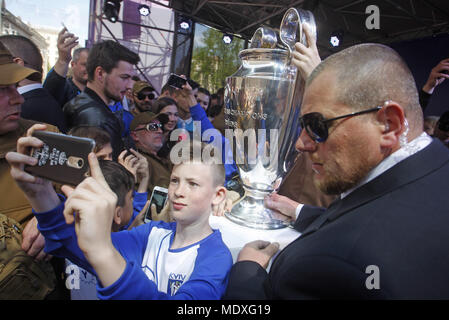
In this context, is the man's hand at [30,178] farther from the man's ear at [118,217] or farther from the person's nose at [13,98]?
the person's nose at [13,98]

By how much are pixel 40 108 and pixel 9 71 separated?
59 cm

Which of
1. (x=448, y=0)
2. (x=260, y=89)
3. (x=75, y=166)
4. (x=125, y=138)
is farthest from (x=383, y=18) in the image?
(x=75, y=166)

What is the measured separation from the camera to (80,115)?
191cm

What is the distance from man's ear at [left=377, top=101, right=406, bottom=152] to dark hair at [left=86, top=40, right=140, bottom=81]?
76.2 inches

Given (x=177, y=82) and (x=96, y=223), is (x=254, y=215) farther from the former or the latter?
(x=177, y=82)

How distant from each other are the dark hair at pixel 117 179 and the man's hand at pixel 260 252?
2.33 ft

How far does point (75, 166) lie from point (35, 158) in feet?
0.56

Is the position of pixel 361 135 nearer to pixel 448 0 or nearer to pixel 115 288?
pixel 115 288

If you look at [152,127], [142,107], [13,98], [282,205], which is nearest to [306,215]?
[282,205]

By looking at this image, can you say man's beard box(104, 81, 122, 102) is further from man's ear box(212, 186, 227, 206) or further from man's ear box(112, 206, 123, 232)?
man's ear box(212, 186, 227, 206)

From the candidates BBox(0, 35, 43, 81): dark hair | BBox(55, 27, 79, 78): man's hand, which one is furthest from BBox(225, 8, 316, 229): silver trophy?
BBox(55, 27, 79, 78): man's hand

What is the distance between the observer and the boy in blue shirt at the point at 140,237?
0.58 m

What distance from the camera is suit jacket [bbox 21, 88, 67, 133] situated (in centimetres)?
177

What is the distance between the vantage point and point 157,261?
946mm
